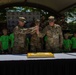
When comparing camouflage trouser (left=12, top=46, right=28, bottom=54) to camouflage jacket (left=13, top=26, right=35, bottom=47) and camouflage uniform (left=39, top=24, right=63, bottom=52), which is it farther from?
camouflage uniform (left=39, top=24, right=63, bottom=52)

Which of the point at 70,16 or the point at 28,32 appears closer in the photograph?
the point at 28,32

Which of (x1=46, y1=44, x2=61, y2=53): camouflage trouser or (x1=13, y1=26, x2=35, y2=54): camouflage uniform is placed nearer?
(x1=13, y1=26, x2=35, y2=54): camouflage uniform

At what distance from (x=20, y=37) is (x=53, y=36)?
1.09m

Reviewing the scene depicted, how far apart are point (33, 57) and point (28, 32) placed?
1766 millimetres

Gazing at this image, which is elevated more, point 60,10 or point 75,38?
point 60,10

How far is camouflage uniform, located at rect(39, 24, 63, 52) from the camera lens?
943cm

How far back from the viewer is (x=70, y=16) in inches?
714

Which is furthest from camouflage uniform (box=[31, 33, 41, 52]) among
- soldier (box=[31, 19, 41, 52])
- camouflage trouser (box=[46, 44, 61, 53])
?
camouflage trouser (box=[46, 44, 61, 53])

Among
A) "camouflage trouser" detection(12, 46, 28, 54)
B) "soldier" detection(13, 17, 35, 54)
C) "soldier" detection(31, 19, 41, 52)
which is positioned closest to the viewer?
"soldier" detection(13, 17, 35, 54)

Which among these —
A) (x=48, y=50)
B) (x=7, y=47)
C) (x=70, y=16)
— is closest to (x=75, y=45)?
(x=48, y=50)
